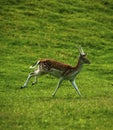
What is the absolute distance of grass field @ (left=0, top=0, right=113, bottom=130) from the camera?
1828 cm

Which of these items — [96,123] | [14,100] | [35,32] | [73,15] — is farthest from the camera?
[73,15]

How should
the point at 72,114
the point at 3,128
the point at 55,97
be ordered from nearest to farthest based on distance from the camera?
the point at 3,128 < the point at 72,114 < the point at 55,97

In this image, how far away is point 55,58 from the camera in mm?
39406

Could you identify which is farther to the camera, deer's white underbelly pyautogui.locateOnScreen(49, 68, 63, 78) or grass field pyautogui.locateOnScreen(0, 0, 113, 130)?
deer's white underbelly pyautogui.locateOnScreen(49, 68, 63, 78)

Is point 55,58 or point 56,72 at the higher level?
point 56,72

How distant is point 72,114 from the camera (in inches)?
743

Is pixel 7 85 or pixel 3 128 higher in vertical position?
pixel 3 128

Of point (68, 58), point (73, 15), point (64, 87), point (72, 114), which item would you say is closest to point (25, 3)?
point (73, 15)

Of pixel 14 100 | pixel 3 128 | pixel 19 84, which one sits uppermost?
A: pixel 3 128

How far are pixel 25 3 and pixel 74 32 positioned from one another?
9.21 m

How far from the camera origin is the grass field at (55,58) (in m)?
18.3

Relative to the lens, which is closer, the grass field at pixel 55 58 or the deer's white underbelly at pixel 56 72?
the grass field at pixel 55 58

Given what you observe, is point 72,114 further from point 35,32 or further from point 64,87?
point 35,32

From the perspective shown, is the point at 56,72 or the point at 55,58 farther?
the point at 55,58
